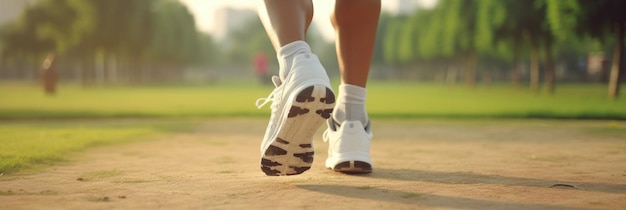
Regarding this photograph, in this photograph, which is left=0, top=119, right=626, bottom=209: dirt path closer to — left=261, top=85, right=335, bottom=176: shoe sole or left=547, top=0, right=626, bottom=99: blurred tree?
left=261, top=85, right=335, bottom=176: shoe sole

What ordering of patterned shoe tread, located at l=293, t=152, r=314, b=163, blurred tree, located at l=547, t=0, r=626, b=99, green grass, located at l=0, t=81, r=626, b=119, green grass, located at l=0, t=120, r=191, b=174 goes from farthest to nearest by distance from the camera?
blurred tree, located at l=547, t=0, r=626, b=99, green grass, located at l=0, t=81, r=626, b=119, green grass, located at l=0, t=120, r=191, b=174, patterned shoe tread, located at l=293, t=152, r=314, b=163

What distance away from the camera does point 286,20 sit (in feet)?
9.94

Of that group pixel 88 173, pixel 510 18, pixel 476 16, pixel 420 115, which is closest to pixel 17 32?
pixel 476 16

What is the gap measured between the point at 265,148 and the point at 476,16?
37.9 metres

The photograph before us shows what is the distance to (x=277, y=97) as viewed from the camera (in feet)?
A: 9.68

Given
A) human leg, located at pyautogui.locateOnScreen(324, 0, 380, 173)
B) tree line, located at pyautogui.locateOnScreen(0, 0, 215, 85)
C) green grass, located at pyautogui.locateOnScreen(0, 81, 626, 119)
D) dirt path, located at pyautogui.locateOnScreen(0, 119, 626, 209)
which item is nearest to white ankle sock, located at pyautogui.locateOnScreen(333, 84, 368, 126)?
human leg, located at pyautogui.locateOnScreen(324, 0, 380, 173)

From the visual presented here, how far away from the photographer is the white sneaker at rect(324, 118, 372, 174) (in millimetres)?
3363

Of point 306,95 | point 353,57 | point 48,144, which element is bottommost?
point 48,144

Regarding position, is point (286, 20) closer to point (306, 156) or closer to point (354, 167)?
point (306, 156)

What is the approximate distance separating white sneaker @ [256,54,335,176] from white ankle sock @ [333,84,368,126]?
0.67 metres

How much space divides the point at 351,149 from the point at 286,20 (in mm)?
754

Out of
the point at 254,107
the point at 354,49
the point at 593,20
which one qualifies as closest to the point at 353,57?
the point at 354,49

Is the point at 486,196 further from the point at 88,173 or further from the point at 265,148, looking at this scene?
the point at 88,173

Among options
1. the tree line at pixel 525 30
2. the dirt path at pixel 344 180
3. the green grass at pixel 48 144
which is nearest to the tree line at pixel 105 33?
the tree line at pixel 525 30
